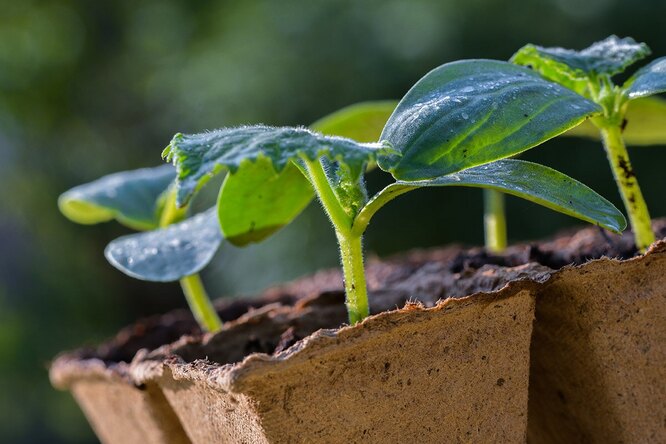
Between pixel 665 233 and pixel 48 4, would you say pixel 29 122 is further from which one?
pixel 665 233

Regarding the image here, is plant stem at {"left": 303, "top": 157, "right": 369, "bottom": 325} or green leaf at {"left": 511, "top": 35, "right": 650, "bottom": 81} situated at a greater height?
green leaf at {"left": 511, "top": 35, "right": 650, "bottom": 81}

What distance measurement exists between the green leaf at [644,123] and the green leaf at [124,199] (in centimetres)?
31

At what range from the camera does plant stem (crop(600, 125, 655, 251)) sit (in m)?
0.42

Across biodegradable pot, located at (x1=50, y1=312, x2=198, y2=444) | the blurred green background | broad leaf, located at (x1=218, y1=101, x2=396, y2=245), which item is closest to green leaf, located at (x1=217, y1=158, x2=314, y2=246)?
broad leaf, located at (x1=218, y1=101, x2=396, y2=245)

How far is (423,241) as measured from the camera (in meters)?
1.65

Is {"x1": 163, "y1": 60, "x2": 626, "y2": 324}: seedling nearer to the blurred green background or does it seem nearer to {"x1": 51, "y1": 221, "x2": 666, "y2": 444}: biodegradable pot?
{"x1": 51, "y1": 221, "x2": 666, "y2": 444}: biodegradable pot

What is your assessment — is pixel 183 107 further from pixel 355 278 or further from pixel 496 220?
pixel 355 278

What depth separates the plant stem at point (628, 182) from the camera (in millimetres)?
423

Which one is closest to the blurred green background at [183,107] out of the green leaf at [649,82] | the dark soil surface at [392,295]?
the dark soil surface at [392,295]

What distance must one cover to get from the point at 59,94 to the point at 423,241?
176 centimetres

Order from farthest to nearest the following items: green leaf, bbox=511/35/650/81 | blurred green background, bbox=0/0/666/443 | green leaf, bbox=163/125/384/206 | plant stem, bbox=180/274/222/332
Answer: blurred green background, bbox=0/0/666/443 → plant stem, bbox=180/274/222/332 → green leaf, bbox=511/35/650/81 → green leaf, bbox=163/125/384/206

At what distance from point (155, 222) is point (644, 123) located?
37 cm

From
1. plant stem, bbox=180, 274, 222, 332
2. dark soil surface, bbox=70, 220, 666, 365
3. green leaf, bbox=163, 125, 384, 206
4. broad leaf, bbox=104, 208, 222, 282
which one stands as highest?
green leaf, bbox=163, 125, 384, 206

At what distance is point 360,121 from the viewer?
538 mm
